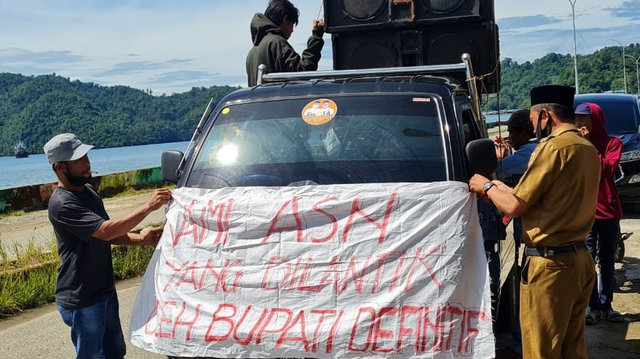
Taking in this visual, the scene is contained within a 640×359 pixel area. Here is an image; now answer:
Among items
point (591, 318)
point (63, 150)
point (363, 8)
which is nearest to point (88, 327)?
point (63, 150)

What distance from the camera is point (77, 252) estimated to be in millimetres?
4613

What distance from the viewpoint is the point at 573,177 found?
4262mm

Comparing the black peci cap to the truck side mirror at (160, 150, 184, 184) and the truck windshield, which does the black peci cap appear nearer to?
the truck windshield

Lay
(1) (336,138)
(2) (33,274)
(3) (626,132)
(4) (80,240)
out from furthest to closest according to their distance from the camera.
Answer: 1. (3) (626,132)
2. (2) (33,274)
3. (1) (336,138)
4. (4) (80,240)

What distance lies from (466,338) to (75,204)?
95.6 inches

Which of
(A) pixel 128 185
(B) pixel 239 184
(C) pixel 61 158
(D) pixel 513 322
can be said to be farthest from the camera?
(A) pixel 128 185

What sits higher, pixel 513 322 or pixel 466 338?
pixel 466 338

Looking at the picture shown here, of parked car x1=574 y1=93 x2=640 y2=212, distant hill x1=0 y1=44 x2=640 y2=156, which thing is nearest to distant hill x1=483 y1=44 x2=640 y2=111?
distant hill x1=0 y1=44 x2=640 y2=156

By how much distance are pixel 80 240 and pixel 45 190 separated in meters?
18.1

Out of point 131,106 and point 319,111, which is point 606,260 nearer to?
point 319,111

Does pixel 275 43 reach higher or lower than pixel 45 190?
higher

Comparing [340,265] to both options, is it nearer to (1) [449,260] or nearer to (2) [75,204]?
(1) [449,260]

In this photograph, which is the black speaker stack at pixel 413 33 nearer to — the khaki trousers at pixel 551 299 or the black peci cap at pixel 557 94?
the black peci cap at pixel 557 94

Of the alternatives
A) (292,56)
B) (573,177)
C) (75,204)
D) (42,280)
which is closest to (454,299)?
(573,177)
